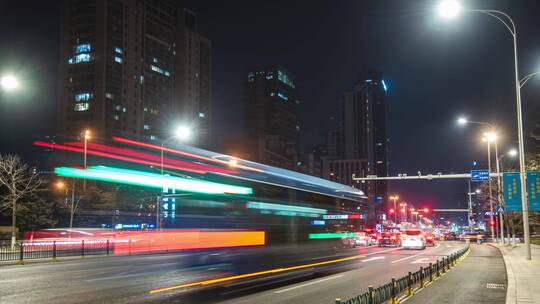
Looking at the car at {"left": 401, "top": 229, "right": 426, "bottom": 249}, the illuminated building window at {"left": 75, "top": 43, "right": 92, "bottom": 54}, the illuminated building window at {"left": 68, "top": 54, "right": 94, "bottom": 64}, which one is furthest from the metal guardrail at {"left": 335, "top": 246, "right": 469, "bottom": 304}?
the illuminated building window at {"left": 75, "top": 43, "right": 92, "bottom": 54}

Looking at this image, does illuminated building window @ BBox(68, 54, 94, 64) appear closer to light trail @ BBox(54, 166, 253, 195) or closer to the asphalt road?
the asphalt road

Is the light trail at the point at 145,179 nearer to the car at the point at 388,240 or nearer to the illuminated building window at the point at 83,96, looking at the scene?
the car at the point at 388,240

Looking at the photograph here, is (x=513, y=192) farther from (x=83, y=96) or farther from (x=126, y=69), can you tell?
(x=126, y=69)

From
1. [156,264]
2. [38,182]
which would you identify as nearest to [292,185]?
[156,264]

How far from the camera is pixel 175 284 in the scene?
16.4m

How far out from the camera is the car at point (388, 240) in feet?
169

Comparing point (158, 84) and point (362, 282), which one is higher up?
point (158, 84)

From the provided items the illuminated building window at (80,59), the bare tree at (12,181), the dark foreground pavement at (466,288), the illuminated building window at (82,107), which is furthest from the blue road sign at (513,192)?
the illuminated building window at (80,59)

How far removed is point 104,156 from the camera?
14.4 meters

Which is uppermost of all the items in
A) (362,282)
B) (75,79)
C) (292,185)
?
(75,79)

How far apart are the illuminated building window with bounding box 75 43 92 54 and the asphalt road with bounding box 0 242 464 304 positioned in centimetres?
10469

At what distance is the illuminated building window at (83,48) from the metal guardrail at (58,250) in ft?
303

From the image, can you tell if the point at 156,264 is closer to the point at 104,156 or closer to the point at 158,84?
the point at 104,156

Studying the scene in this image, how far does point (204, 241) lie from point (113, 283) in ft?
11.3
